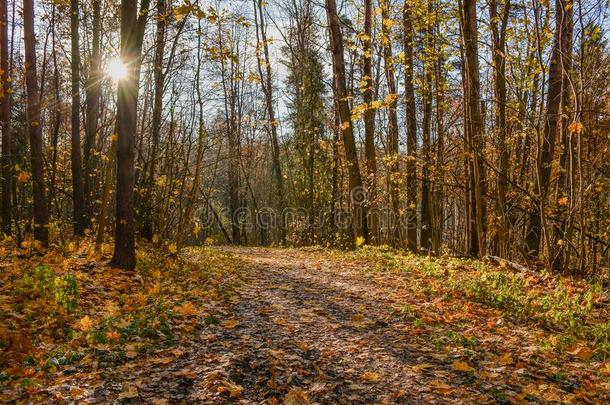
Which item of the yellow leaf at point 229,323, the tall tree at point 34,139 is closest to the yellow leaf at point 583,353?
the yellow leaf at point 229,323

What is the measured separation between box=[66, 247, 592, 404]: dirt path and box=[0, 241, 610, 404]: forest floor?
17 millimetres

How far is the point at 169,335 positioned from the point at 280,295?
99.9 inches

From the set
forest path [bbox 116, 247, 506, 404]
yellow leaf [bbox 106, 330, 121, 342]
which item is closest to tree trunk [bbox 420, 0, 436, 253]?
forest path [bbox 116, 247, 506, 404]

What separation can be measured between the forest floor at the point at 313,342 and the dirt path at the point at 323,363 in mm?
17

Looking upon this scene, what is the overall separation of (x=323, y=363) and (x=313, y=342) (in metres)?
0.59

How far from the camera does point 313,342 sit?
17.0 feet

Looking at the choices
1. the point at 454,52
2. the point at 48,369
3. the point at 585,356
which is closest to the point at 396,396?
the point at 585,356

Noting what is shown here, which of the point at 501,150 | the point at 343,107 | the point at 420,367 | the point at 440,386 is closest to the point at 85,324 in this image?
the point at 420,367

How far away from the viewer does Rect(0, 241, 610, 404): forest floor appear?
13.1 ft

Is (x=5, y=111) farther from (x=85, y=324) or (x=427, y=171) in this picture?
(x=427, y=171)

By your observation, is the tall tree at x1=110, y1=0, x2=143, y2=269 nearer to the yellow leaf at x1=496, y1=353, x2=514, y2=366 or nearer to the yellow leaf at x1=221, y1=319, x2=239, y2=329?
the yellow leaf at x1=221, y1=319, x2=239, y2=329

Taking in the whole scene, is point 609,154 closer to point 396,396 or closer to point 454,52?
point 454,52

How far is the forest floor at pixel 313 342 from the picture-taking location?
13.1 ft

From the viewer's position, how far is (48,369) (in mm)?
4180
